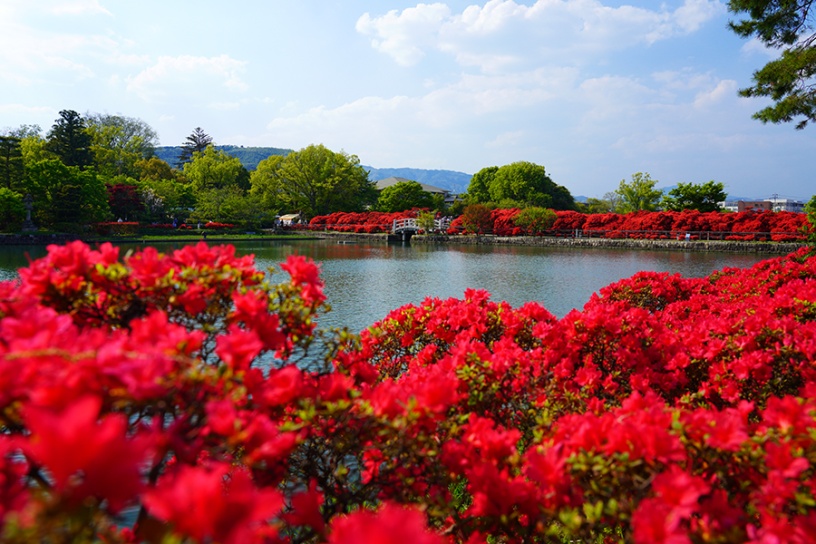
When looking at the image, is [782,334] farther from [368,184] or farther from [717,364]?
[368,184]

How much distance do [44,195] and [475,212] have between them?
1214 inches

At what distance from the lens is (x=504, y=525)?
61.4 inches

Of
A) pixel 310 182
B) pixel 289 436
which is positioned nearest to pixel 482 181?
pixel 310 182

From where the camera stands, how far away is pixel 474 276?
18844mm

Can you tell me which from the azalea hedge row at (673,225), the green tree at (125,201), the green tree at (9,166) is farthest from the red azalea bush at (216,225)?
the azalea hedge row at (673,225)

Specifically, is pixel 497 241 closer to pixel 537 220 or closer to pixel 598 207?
pixel 537 220

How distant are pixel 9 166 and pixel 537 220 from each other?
122 feet

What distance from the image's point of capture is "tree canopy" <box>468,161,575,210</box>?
188 ft

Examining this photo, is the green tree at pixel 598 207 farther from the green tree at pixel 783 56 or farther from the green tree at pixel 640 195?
the green tree at pixel 783 56

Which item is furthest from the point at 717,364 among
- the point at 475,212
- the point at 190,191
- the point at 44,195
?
the point at 190,191

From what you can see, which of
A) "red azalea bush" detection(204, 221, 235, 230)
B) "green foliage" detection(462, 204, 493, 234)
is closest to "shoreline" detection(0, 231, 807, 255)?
"green foliage" detection(462, 204, 493, 234)

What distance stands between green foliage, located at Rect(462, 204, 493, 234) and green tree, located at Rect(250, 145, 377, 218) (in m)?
18.4

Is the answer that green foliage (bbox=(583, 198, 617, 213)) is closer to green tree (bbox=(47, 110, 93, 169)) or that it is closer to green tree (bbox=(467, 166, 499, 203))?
green tree (bbox=(467, 166, 499, 203))

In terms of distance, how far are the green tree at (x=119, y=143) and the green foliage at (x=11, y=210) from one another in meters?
22.7
